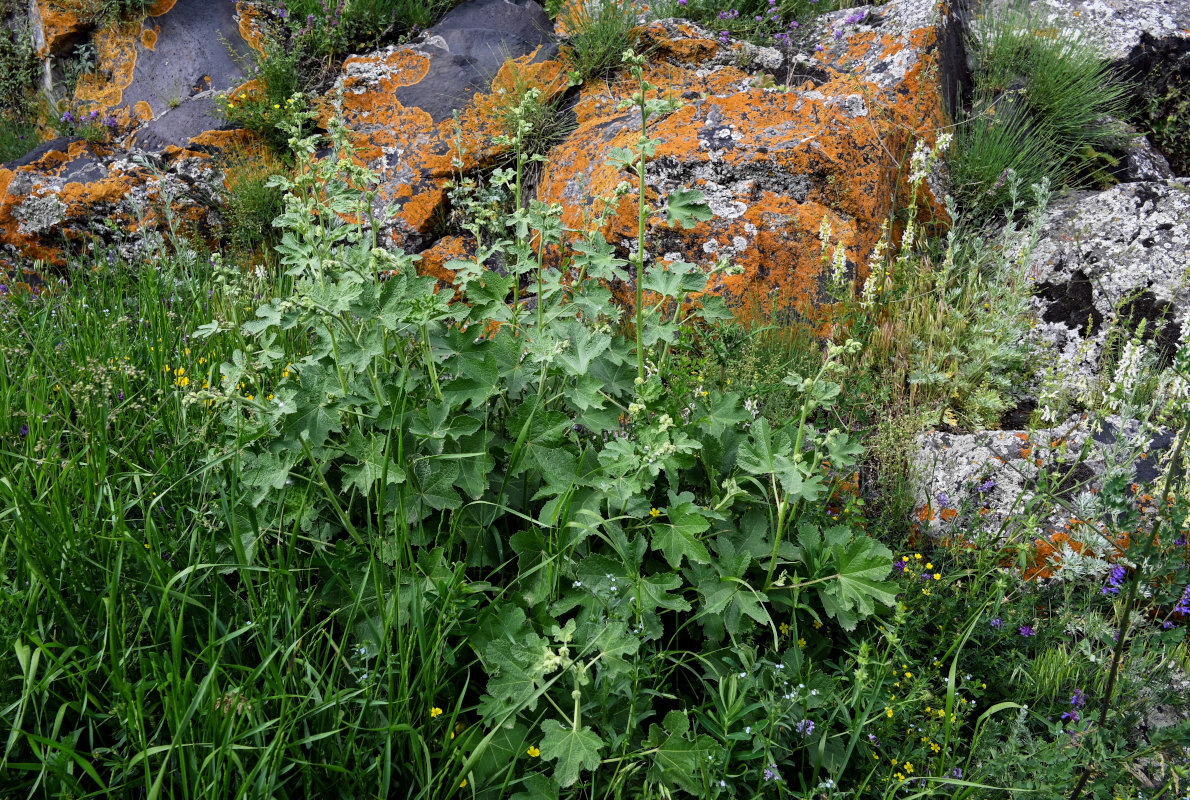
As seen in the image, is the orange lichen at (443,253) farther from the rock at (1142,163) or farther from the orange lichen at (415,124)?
the rock at (1142,163)

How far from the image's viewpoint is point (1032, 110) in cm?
511

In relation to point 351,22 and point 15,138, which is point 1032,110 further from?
point 15,138

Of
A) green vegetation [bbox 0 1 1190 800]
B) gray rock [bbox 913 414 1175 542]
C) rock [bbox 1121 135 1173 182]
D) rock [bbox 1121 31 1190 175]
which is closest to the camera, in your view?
green vegetation [bbox 0 1 1190 800]

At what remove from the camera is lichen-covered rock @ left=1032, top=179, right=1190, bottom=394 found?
12.4ft

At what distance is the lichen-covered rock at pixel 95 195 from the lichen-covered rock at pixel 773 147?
2460mm

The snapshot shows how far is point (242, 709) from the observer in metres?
1.59

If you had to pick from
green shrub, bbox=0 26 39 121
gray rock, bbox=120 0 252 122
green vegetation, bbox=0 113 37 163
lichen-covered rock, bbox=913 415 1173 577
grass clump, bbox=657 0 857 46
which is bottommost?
green vegetation, bbox=0 113 37 163

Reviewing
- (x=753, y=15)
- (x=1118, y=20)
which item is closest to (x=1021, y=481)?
(x=753, y=15)

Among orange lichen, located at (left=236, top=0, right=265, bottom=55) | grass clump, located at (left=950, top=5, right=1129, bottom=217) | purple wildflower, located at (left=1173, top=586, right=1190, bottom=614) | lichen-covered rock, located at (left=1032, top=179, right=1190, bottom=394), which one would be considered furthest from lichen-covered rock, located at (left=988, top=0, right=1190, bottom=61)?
orange lichen, located at (left=236, top=0, right=265, bottom=55)

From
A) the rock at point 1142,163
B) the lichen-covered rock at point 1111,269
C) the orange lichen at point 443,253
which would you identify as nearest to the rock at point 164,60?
the orange lichen at point 443,253

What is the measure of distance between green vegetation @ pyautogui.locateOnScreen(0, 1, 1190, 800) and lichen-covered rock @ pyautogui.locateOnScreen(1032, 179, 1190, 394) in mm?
1550

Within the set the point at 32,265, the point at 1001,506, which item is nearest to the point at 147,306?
the point at 32,265

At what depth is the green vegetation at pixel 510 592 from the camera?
163cm

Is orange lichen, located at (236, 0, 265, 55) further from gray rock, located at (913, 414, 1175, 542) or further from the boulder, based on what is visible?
gray rock, located at (913, 414, 1175, 542)
